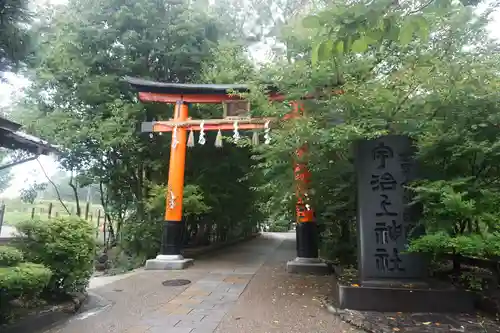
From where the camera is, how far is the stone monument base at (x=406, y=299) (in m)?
5.20

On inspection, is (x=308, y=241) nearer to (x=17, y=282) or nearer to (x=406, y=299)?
(x=406, y=299)

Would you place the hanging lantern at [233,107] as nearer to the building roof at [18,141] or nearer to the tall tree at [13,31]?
the building roof at [18,141]

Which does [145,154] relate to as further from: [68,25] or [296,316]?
[296,316]

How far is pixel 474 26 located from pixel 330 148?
2.90 metres

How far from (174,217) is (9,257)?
541cm

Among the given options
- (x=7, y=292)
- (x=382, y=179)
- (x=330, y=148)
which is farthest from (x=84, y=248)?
(x=382, y=179)

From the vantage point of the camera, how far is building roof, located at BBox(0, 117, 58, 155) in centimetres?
576

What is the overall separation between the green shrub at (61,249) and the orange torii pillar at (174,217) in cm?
369

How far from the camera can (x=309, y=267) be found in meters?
8.72

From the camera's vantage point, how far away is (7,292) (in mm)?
4043

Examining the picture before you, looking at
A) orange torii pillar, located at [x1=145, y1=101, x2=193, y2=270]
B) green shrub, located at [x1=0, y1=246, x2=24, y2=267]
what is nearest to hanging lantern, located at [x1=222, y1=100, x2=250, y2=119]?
orange torii pillar, located at [x1=145, y1=101, x2=193, y2=270]

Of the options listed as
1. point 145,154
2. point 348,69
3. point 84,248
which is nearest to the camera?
point 84,248

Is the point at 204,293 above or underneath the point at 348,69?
underneath

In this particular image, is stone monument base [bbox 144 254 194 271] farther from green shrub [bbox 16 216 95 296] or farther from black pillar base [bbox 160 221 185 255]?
green shrub [bbox 16 216 95 296]
